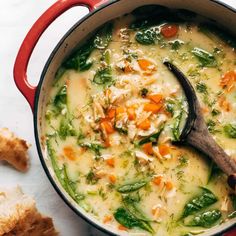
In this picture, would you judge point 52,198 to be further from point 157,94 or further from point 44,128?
point 157,94

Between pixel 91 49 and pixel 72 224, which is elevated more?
pixel 91 49

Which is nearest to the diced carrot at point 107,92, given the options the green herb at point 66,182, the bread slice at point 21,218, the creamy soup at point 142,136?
the creamy soup at point 142,136

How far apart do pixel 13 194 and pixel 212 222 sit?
2.67ft

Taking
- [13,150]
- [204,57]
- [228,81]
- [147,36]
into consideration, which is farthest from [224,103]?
[13,150]

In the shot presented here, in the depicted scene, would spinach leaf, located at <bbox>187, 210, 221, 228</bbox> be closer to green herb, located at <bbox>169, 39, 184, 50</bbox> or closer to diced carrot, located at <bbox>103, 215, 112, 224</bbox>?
diced carrot, located at <bbox>103, 215, 112, 224</bbox>

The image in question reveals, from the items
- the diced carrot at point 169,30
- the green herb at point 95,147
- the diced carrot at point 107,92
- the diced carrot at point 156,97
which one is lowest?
the green herb at point 95,147

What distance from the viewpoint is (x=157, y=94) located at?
2477 mm

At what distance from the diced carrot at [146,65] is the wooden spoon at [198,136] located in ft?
0.32

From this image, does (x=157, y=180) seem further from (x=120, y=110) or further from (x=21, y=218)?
(x=21, y=218)

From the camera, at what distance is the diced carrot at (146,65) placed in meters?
2.51

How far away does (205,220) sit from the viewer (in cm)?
247

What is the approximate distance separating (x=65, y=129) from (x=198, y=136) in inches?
20.0

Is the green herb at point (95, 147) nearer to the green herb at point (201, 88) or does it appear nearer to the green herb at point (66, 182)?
the green herb at point (66, 182)

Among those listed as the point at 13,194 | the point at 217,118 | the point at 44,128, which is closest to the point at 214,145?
the point at 217,118
